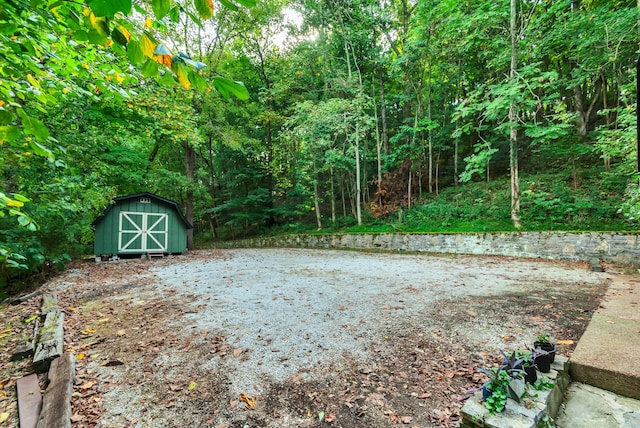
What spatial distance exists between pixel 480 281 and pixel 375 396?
383 cm

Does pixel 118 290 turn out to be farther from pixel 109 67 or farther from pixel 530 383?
pixel 530 383

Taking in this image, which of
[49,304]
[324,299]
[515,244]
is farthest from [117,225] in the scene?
[515,244]

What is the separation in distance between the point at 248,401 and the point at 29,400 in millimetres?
1536

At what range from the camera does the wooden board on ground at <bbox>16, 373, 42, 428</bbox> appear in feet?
5.57

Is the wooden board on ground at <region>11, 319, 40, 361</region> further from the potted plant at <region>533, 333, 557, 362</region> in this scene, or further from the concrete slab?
the potted plant at <region>533, 333, 557, 362</region>

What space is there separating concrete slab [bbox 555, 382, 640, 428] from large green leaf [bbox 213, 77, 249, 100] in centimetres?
248

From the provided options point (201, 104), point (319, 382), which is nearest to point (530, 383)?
point (319, 382)

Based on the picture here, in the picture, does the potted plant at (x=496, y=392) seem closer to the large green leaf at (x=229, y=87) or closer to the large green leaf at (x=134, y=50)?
the large green leaf at (x=229, y=87)

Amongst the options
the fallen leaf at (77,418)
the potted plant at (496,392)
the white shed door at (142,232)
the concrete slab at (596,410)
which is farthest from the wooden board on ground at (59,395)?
the white shed door at (142,232)

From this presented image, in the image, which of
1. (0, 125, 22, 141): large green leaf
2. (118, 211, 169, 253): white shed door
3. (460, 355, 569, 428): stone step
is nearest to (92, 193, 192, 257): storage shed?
(118, 211, 169, 253): white shed door

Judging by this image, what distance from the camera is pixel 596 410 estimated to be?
67.7 inches

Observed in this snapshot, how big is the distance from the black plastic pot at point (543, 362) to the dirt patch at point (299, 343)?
1.31ft

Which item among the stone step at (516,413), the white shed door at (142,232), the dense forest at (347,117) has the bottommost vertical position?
the stone step at (516,413)

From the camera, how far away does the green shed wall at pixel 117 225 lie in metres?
8.77
